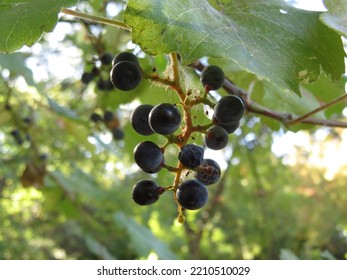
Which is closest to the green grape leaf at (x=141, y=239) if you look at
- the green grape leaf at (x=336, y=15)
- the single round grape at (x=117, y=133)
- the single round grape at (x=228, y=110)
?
the single round grape at (x=117, y=133)

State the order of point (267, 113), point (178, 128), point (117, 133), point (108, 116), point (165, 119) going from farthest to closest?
1. point (117, 133)
2. point (108, 116)
3. point (267, 113)
4. point (178, 128)
5. point (165, 119)

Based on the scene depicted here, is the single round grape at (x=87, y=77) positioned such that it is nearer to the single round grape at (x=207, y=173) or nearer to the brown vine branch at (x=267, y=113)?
the brown vine branch at (x=267, y=113)

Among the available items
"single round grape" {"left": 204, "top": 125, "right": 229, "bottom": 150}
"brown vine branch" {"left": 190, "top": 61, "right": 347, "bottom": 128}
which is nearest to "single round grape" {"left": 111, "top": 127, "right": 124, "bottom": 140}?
"brown vine branch" {"left": 190, "top": 61, "right": 347, "bottom": 128}

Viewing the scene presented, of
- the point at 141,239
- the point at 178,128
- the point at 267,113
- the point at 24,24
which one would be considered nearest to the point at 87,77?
the point at 267,113

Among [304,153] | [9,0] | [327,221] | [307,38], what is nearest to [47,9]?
[9,0]

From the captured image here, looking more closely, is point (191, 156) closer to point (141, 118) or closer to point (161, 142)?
point (141, 118)
